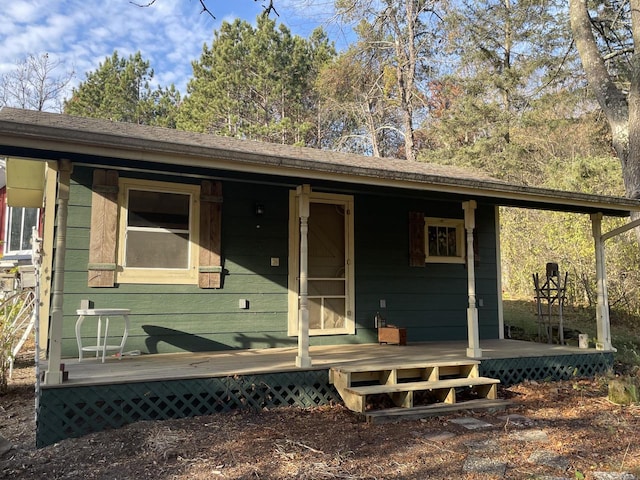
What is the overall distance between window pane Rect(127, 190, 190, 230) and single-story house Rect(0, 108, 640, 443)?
0.05 ft

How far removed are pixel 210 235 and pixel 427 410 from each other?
3068 millimetres

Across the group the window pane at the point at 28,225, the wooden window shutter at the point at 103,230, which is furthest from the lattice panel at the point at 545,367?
the window pane at the point at 28,225

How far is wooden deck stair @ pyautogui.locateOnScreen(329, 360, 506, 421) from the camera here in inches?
163

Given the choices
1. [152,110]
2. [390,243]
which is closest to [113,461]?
[390,243]

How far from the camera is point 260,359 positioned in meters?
4.98

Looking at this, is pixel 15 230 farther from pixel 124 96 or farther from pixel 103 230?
pixel 124 96

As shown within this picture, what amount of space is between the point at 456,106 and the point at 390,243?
953cm

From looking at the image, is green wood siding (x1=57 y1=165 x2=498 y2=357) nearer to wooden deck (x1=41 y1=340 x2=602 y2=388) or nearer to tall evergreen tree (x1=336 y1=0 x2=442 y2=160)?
wooden deck (x1=41 y1=340 x2=602 y2=388)

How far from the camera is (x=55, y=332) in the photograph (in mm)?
3594

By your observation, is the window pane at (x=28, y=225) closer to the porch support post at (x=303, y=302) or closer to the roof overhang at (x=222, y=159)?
the roof overhang at (x=222, y=159)

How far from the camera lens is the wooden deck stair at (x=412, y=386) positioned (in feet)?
13.6

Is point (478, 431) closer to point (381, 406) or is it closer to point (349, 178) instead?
point (381, 406)

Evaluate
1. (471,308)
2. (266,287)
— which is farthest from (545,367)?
(266,287)

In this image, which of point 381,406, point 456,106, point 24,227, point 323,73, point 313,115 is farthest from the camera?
point 313,115
